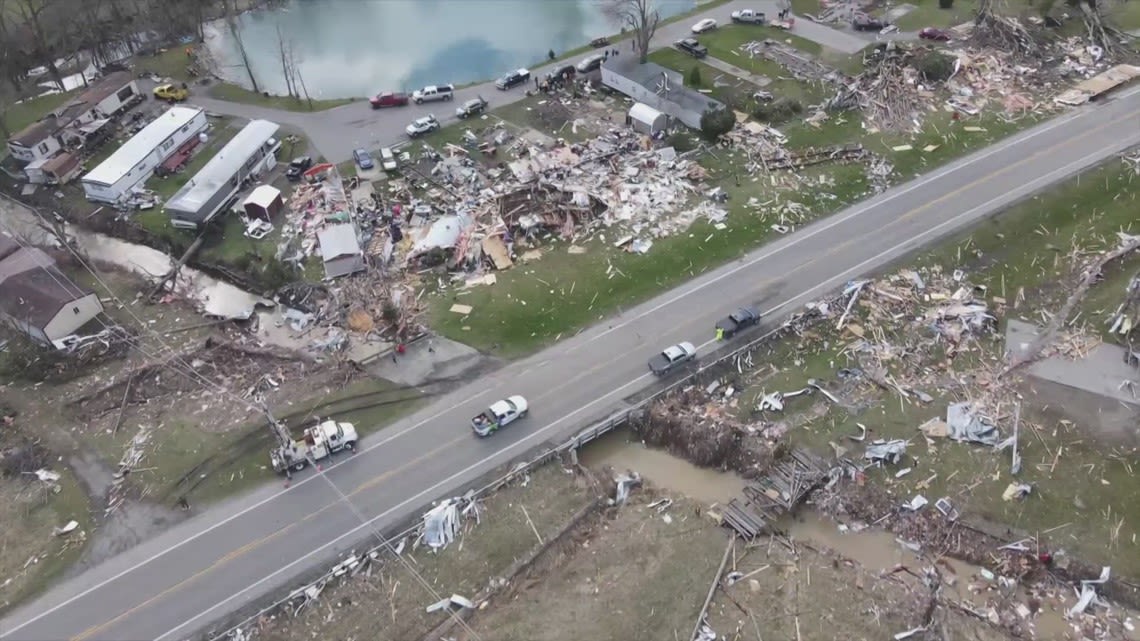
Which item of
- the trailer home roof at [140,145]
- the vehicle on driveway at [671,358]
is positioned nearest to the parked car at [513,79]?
the trailer home roof at [140,145]

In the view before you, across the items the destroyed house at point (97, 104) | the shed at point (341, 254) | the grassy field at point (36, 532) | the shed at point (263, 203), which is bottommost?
the grassy field at point (36, 532)

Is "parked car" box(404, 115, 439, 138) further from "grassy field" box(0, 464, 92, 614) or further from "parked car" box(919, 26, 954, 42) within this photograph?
"parked car" box(919, 26, 954, 42)

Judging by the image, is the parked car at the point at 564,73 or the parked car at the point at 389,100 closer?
the parked car at the point at 389,100

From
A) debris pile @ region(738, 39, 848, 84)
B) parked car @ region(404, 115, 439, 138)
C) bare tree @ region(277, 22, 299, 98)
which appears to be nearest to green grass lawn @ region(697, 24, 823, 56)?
debris pile @ region(738, 39, 848, 84)

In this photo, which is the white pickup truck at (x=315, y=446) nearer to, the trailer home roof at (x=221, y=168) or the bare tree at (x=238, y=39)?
the trailer home roof at (x=221, y=168)

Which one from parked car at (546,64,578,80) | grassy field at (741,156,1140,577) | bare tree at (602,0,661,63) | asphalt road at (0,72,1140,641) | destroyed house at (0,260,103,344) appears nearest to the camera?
asphalt road at (0,72,1140,641)

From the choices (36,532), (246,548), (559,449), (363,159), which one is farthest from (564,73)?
(36,532)

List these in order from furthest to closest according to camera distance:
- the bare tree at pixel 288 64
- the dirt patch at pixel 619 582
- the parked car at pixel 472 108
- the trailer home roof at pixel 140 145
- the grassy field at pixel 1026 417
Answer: the bare tree at pixel 288 64 → the parked car at pixel 472 108 → the trailer home roof at pixel 140 145 → the grassy field at pixel 1026 417 → the dirt patch at pixel 619 582
